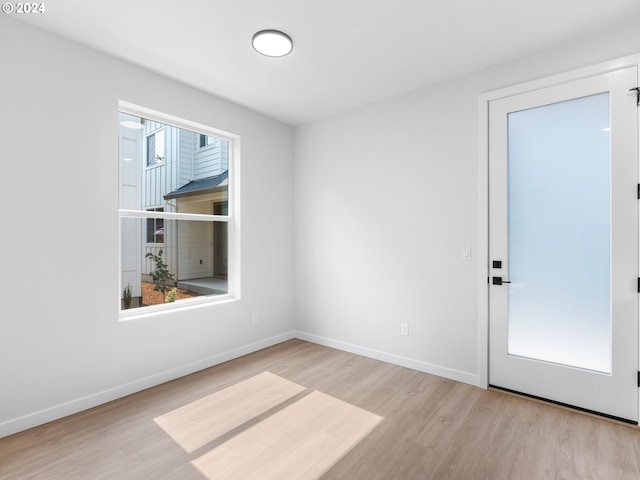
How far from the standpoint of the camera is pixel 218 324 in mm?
3574

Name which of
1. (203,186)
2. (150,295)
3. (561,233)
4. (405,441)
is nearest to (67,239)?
(150,295)

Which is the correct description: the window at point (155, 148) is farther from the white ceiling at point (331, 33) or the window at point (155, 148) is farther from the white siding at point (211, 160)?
the white ceiling at point (331, 33)

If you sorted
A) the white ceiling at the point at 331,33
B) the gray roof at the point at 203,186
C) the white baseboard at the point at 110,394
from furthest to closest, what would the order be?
the gray roof at the point at 203,186 < the white baseboard at the point at 110,394 < the white ceiling at the point at 331,33

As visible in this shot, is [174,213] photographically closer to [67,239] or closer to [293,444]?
[67,239]

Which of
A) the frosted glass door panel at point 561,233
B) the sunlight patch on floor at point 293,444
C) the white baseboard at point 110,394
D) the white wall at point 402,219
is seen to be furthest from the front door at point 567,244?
the white baseboard at point 110,394

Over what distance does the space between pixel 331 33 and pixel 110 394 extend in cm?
341

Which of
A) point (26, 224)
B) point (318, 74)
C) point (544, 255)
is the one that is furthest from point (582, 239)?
point (26, 224)

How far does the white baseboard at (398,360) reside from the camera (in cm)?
307

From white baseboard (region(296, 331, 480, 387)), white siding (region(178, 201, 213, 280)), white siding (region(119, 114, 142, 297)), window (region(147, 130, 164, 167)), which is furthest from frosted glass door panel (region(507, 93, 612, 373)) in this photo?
white siding (region(119, 114, 142, 297))

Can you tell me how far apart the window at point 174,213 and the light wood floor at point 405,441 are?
3.24ft

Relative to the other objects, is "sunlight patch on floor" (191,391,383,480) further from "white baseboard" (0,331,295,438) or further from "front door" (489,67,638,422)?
"front door" (489,67,638,422)

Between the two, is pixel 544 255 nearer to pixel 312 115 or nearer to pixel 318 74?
pixel 318 74

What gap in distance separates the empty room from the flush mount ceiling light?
0.02 m

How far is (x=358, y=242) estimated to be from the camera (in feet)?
12.6
